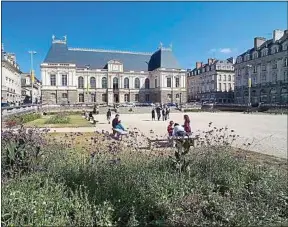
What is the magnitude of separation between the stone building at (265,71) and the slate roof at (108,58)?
2009 cm

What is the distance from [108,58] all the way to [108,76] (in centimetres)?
813

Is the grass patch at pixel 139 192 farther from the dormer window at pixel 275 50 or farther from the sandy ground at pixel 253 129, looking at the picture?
the dormer window at pixel 275 50

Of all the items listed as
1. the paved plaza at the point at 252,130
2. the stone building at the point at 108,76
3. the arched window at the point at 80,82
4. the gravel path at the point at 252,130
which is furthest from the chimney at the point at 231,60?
the gravel path at the point at 252,130

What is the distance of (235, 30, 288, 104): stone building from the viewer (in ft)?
190

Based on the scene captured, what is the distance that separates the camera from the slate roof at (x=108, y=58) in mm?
76312

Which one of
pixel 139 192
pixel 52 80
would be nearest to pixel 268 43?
pixel 52 80

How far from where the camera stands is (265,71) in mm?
63625

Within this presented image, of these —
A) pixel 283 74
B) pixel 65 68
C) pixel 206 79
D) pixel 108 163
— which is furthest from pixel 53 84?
pixel 108 163

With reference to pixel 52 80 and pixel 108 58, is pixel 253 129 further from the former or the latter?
pixel 108 58

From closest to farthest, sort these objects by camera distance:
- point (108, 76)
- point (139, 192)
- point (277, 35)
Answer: point (139, 192)
point (277, 35)
point (108, 76)

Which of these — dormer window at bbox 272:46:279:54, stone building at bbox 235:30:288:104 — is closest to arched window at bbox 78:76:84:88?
stone building at bbox 235:30:288:104

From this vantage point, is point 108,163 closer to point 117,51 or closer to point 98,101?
point 98,101

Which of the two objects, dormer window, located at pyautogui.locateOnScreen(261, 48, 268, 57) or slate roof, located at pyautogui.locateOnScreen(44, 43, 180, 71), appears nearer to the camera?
dormer window, located at pyautogui.locateOnScreen(261, 48, 268, 57)

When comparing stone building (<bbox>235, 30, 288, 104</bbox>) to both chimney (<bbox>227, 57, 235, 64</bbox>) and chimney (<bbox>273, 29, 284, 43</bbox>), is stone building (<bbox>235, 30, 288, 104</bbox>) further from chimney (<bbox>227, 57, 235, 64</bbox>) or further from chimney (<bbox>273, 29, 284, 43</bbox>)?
chimney (<bbox>227, 57, 235, 64</bbox>)
